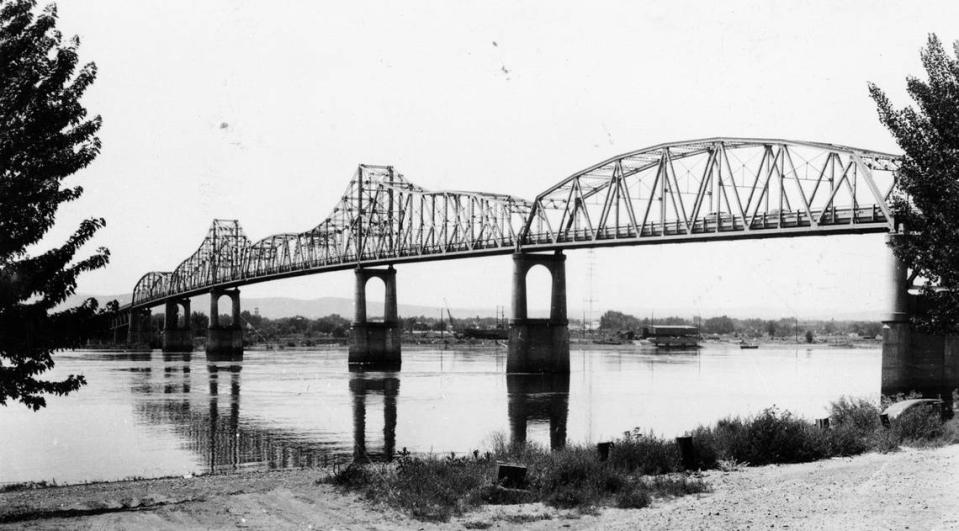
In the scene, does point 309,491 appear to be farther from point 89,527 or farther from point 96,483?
point 96,483

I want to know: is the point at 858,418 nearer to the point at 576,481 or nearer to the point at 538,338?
the point at 576,481

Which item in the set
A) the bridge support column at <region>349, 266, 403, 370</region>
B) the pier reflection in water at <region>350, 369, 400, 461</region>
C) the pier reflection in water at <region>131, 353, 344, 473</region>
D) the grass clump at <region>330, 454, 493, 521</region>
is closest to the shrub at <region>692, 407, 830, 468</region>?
the grass clump at <region>330, 454, 493, 521</region>

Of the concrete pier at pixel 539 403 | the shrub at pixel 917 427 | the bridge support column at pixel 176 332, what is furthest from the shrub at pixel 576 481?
the bridge support column at pixel 176 332

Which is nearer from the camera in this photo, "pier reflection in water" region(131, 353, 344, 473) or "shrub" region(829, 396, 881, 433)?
"shrub" region(829, 396, 881, 433)

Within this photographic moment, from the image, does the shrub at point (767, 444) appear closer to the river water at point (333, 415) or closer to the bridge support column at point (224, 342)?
the river water at point (333, 415)

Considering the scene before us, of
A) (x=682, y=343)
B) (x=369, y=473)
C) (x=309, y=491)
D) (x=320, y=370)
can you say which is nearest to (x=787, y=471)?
(x=369, y=473)

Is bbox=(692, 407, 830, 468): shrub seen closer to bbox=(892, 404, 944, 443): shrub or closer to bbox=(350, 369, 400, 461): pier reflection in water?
bbox=(892, 404, 944, 443): shrub
